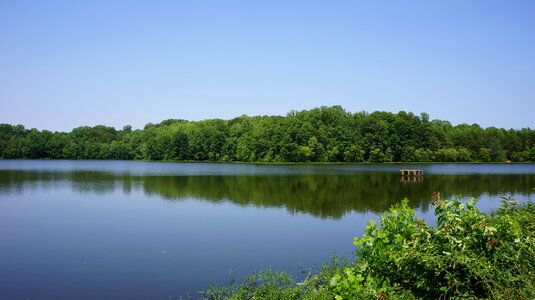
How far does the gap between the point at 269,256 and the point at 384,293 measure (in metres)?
8.02

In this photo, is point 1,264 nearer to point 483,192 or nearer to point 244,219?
point 244,219

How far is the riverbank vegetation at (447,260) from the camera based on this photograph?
16.6 feet

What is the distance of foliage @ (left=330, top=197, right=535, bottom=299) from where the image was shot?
5.06 meters

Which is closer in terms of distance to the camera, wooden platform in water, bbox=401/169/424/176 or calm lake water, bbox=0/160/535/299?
Answer: calm lake water, bbox=0/160/535/299

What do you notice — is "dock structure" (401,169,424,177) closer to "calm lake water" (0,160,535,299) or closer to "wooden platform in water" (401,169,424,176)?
"wooden platform in water" (401,169,424,176)

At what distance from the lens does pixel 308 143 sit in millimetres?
98625

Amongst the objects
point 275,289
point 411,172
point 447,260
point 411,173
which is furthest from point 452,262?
point 411,172

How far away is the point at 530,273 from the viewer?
4980 millimetres

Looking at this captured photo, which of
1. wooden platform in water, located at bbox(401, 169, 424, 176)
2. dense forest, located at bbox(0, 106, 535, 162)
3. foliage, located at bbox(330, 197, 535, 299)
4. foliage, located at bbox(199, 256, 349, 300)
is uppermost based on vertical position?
dense forest, located at bbox(0, 106, 535, 162)

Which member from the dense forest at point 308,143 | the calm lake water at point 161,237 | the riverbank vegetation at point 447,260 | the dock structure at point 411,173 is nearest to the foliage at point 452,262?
the riverbank vegetation at point 447,260

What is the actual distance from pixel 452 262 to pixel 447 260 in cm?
7

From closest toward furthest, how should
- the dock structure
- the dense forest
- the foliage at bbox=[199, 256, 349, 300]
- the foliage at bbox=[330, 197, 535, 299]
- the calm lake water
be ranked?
the foliage at bbox=[330, 197, 535, 299] → the foliage at bbox=[199, 256, 349, 300] → the calm lake water → the dock structure → the dense forest

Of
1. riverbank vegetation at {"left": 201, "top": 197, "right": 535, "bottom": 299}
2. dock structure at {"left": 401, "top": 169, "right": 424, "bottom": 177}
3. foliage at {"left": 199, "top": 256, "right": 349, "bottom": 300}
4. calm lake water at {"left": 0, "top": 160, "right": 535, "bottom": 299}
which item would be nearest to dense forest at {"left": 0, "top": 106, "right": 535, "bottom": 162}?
dock structure at {"left": 401, "top": 169, "right": 424, "bottom": 177}

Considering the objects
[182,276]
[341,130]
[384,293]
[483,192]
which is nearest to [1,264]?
[182,276]
